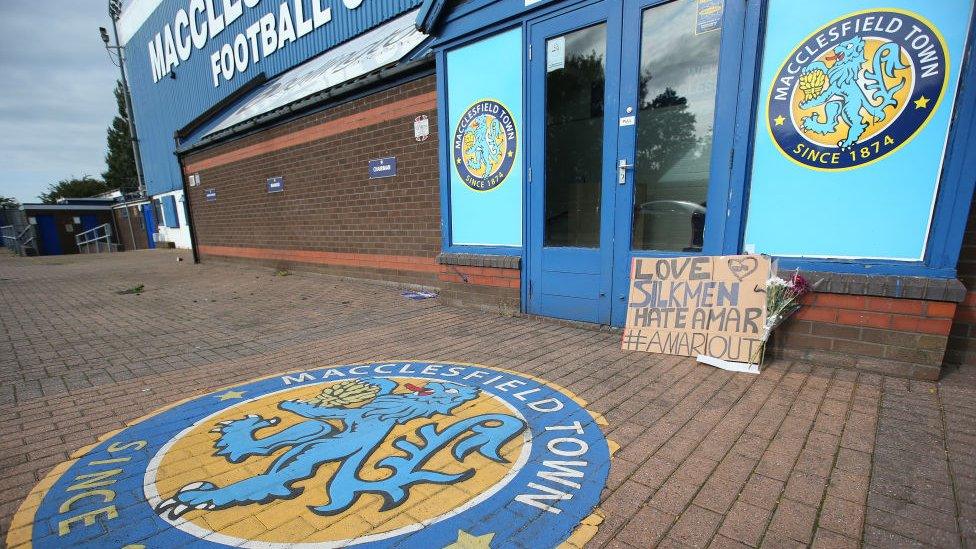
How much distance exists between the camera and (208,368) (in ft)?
12.2

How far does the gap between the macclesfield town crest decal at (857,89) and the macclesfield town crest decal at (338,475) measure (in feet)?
9.14

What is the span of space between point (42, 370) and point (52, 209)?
2965 centimetres

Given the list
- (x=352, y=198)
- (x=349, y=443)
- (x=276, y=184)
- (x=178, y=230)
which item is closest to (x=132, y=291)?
(x=276, y=184)

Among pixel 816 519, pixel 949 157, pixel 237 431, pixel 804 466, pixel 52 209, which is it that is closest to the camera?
pixel 816 519

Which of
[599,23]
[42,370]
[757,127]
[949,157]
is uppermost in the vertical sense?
[599,23]

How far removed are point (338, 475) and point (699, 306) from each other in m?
3.18

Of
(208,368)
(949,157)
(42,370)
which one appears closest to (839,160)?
(949,157)

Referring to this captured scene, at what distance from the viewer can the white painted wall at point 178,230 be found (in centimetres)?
1964

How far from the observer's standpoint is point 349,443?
7.70 feet

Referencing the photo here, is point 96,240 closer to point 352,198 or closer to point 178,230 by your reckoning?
point 178,230

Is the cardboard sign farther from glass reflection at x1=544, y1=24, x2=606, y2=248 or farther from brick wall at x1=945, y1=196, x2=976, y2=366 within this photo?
brick wall at x1=945, y1=196, x2=976, y2=366

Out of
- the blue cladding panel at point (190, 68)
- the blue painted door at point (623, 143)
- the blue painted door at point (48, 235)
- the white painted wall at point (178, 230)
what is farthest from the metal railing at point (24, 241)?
the blue painted door at point (623, 143)

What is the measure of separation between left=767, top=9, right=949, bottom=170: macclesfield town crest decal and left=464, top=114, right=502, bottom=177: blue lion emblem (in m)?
2.77

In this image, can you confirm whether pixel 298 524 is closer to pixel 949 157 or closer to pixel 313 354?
pixel 313 354
